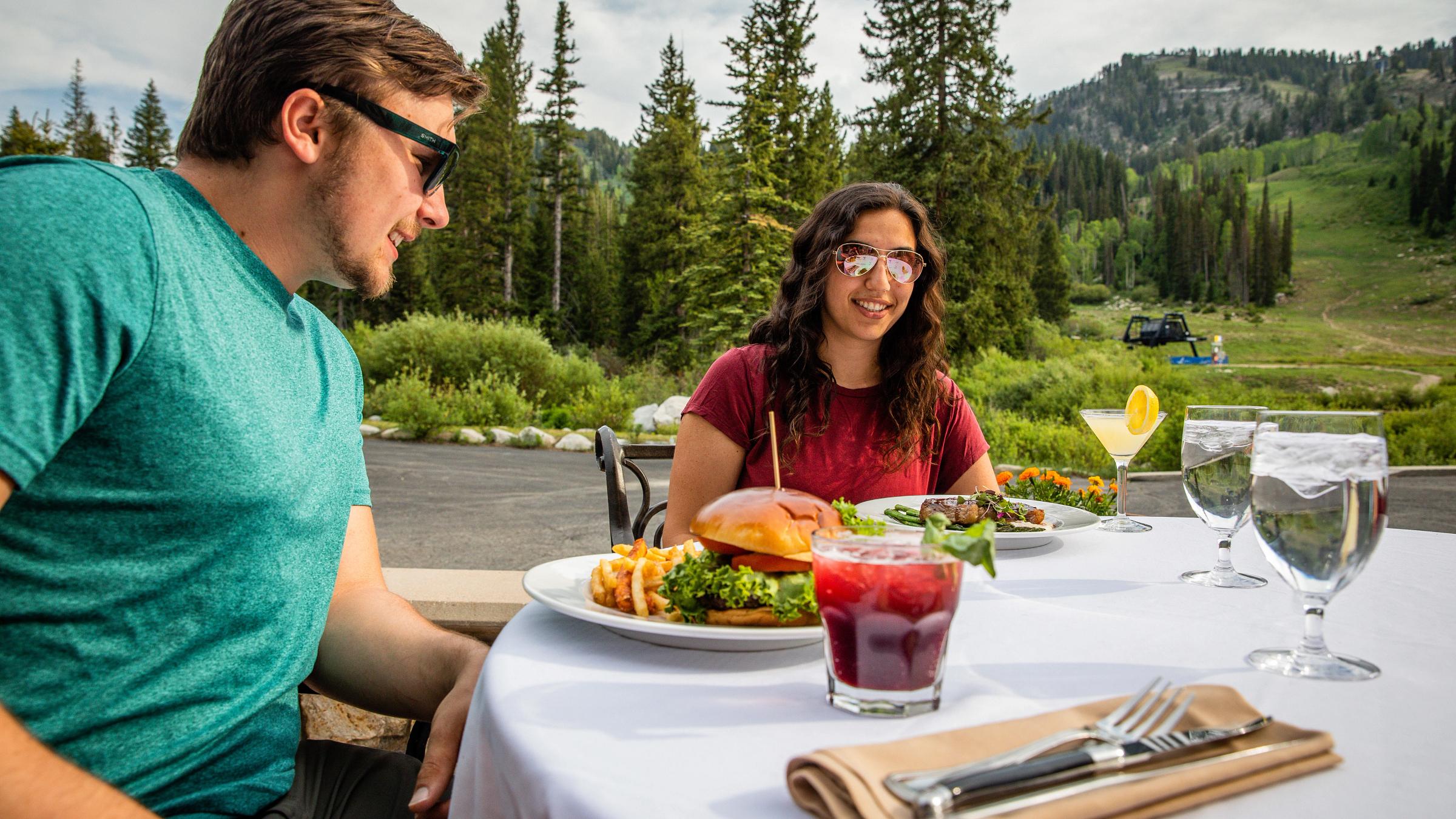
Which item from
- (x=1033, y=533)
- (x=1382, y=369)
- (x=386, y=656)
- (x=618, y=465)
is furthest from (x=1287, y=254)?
(x=386, y=656)

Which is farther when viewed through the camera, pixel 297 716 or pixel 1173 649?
pixel 297 716

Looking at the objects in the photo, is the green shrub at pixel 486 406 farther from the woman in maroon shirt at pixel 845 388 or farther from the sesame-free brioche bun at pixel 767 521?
the sesame-free brioche bun at pixel 767 521

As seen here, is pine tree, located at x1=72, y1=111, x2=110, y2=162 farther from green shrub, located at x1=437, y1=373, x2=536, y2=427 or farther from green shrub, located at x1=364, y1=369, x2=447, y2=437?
green shrub, located at x1=437, y1=373, x2=536, y2=427

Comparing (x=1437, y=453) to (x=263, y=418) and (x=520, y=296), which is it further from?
(x=520, y=296)

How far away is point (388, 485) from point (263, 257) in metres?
11.0

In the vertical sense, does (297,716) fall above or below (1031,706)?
below

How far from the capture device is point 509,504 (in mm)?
10766

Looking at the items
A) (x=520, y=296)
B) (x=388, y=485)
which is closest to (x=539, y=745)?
(x=388, y=485)

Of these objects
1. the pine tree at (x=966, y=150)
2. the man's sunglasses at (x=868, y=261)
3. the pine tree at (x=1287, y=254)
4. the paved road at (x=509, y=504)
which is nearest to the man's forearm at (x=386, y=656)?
the man's sunglasses at (x=868, y=261)

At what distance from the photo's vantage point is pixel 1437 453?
1430 centimetres

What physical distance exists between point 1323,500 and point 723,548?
751mm

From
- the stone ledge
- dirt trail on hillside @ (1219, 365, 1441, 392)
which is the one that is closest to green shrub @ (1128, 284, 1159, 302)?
dirt trail on hillside @ (1219, 365, 1441, 392)

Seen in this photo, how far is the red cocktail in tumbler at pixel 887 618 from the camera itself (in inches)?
34.7

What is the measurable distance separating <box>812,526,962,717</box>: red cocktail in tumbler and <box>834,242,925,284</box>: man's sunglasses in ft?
7.12
